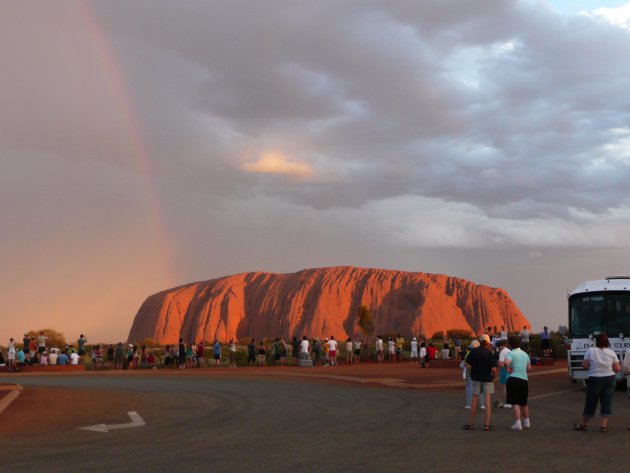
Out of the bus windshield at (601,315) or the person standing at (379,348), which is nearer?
the bus windshield at (601,315)

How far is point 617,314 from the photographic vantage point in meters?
24.0

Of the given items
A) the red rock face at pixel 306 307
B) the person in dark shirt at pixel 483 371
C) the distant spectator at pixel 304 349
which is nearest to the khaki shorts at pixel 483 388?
the person in dark shirt at pixel 483 371

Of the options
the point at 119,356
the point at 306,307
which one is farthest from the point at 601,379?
the point at 306,307

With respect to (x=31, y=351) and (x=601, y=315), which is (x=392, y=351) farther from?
(x=601, y=315)

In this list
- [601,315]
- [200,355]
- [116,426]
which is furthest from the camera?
[200,355]

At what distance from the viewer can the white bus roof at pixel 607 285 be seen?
24391 millimetres

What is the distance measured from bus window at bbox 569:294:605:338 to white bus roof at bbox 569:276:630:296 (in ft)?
0.89

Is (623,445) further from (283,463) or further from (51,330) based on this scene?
(51,330)

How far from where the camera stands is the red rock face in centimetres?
13288

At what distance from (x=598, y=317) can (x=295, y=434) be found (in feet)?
46.9

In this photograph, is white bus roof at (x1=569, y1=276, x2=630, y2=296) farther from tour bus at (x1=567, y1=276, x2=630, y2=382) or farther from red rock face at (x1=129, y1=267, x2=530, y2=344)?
red rock face at (x1=129, y1=267, x2=530, y2=344)

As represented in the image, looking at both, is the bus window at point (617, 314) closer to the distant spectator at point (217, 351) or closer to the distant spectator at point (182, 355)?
the distant spectator at point (217, 351)

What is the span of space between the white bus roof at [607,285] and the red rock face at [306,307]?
341 ft

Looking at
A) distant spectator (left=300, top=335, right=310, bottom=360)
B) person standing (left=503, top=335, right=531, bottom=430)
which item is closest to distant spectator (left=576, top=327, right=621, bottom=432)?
person standing (left=503, top=335, right=531, bottom=430)
